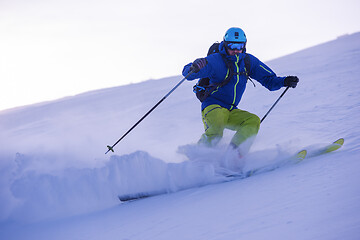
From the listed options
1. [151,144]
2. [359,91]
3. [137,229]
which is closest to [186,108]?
[151,144]

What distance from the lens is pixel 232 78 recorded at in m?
4.40

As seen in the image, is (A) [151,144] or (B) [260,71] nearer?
(B) [260,71]

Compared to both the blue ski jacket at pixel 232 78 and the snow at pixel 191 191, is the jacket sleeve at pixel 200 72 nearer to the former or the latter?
the blue ski jacket at pixel 232 78

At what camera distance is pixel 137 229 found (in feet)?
9.16

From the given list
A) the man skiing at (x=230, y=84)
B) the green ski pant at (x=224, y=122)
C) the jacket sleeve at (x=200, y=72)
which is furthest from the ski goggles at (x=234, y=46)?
the green ski pant at (x=224, y=122)

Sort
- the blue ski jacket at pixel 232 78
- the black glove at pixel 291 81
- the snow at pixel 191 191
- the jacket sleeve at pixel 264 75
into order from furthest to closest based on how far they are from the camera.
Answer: the jacket sleeve at pixel 264 75 < the black glove at pixel 291 81 < the blue ski jacket at pixel 232 78 < the snow at pixel 191 191

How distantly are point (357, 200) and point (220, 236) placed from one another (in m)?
0.94

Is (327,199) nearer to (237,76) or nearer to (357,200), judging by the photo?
(357,200)

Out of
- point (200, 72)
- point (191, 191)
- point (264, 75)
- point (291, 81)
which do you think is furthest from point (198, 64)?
point (191, 191)

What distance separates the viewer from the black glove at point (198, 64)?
398 centimetres

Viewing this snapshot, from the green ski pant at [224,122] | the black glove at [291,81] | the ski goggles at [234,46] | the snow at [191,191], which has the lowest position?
the snow at [191,191]

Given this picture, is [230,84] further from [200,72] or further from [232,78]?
[200,72]

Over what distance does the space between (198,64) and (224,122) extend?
3.17 ft

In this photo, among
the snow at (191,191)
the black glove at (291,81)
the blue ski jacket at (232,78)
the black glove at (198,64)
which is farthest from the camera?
the black glove at (291,81)
